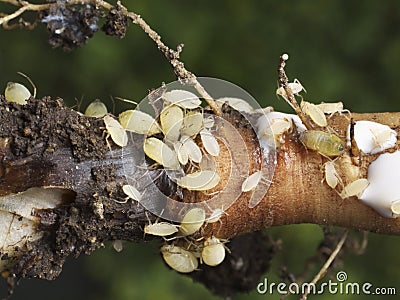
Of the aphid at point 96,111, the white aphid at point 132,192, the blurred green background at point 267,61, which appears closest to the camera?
the white aphid at point 132,192

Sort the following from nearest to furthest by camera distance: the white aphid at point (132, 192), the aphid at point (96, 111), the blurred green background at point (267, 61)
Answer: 1. the white aphid at point (132, 192)
2. the aphid at point (96, 111)
3. the blurred green background at point (267, 61)

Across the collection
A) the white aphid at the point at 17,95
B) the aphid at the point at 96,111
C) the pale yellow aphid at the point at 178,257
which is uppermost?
the aphid at the point at 96,111

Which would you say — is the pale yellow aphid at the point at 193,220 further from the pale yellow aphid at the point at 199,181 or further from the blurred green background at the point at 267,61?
the blurred green background at the point at 267,61

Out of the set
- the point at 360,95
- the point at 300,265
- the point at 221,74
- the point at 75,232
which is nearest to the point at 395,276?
the point at 300,265

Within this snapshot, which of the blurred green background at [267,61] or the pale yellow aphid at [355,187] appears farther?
the blurred green background at [267,61]

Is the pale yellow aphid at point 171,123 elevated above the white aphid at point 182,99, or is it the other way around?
the white aphid at point 182,99

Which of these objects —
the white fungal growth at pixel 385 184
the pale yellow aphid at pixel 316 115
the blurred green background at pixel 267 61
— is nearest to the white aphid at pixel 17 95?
the pale yellow aphid at pixel 316 115

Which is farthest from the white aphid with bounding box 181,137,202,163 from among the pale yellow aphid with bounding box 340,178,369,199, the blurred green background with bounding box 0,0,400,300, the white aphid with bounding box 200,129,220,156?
the blurred green background with bounding box 0,0,400,300

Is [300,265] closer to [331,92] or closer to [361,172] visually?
[331,92]

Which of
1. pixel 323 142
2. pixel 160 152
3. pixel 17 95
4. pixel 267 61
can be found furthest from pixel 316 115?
pixel 267 61

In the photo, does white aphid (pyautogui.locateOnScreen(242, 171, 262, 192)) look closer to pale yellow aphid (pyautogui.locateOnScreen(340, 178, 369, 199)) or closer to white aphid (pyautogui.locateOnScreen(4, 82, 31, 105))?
pale yellow aphid (pyautogui.locateOnScreen(340, 178, 369, 199))
